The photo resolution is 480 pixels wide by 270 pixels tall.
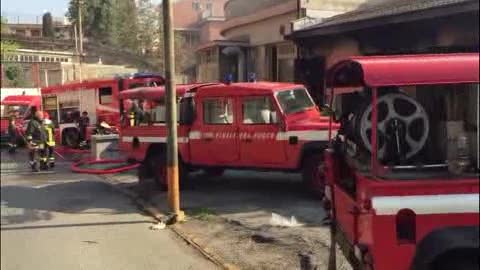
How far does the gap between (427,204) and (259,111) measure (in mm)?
7000

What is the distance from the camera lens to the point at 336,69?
5.72 meters

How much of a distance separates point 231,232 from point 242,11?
21.1 metres

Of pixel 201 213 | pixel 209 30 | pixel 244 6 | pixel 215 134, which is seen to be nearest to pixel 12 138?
pixel 201 213

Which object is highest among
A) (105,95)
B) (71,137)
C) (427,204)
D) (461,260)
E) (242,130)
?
(105,95)

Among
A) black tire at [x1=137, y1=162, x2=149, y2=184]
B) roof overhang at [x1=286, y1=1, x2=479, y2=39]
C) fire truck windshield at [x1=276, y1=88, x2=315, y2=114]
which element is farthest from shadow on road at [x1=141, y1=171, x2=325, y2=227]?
roof overhang at [x1=286, y1=1, x2=479, y2=39]

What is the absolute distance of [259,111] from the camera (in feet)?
36.8

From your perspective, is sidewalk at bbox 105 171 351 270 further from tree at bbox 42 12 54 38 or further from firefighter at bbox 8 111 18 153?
tree at bbox 42 12 54 38

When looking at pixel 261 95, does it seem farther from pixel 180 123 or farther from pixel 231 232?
pixel 231 232

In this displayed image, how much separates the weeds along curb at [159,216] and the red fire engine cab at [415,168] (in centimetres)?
211

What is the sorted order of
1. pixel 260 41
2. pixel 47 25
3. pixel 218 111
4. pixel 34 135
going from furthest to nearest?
pixel 260 41
pixel 218 111
pixel 34 135
pixel 47 25

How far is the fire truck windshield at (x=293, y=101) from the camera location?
11039 mm

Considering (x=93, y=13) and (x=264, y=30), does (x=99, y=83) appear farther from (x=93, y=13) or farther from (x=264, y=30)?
(x=93, y=13)

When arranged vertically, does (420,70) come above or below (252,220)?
above

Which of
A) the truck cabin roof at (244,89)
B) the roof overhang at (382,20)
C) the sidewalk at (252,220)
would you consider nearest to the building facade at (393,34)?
the roof overhang at (382,20)
